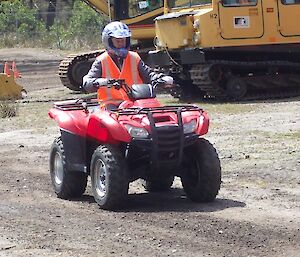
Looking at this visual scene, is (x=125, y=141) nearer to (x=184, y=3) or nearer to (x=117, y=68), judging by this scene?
(x=117, y=68)

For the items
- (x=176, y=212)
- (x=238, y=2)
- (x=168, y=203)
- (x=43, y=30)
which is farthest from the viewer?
(x=43, y=30)

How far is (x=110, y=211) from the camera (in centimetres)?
966

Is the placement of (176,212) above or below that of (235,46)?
below

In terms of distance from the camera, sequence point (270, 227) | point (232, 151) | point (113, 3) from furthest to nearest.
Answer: point (113, 3) → point (232, 151) → point (270, 227)

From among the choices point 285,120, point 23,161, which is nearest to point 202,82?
point 285,120

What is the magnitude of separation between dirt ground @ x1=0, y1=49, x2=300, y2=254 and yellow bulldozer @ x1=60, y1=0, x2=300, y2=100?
4820mm

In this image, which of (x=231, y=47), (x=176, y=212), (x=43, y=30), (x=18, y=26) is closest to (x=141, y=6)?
(x=231, y=47)

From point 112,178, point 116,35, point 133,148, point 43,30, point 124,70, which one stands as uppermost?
point 116,35

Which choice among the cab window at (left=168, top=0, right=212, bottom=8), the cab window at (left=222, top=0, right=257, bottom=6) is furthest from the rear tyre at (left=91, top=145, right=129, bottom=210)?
the cab window at (left=168, top=0, right=212, bottom=8)

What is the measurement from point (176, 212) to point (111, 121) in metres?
1.05

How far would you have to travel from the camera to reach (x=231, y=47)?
2069 centimetres

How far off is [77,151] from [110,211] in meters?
1.00

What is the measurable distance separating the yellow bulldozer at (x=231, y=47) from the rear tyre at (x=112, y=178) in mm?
10810

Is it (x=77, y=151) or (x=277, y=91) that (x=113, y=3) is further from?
(x=77, y=151)
